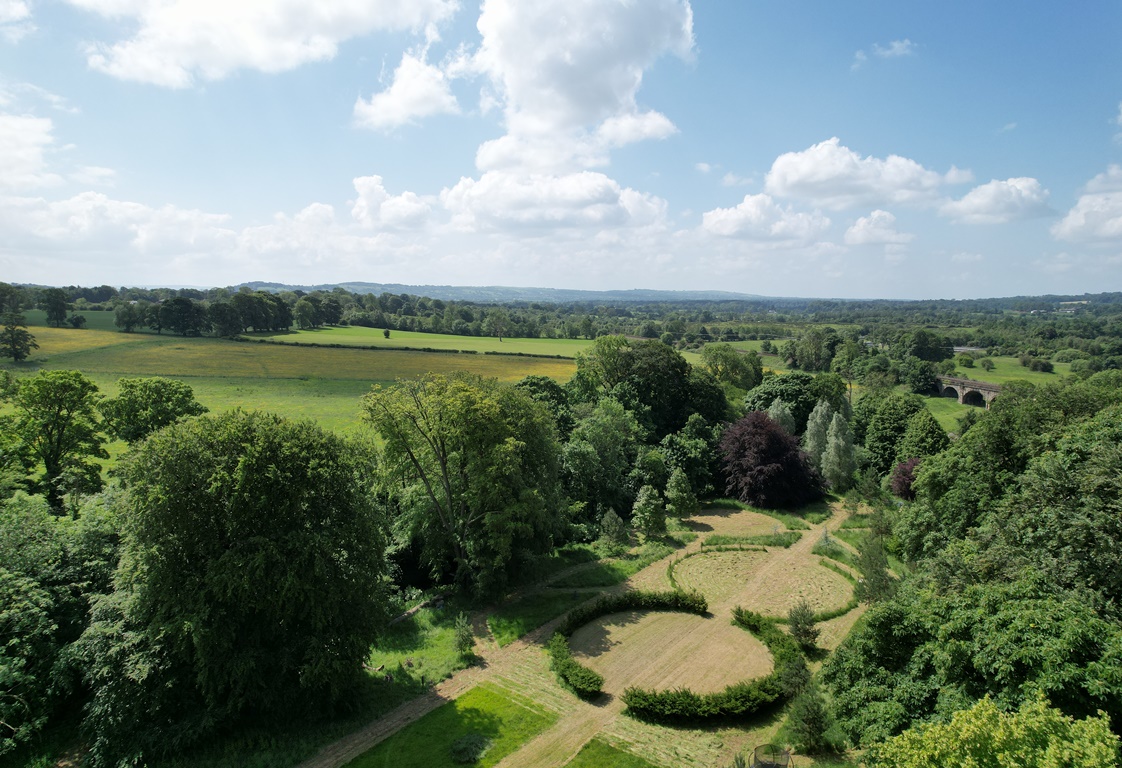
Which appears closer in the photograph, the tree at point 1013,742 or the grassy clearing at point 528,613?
the tree at point 1013,742

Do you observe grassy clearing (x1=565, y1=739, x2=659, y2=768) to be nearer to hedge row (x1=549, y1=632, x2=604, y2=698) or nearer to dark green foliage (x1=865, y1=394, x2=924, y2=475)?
hedge row (x1=549, y1=632, x2=604, y2=698)

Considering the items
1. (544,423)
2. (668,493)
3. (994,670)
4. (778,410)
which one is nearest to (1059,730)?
(994,670)

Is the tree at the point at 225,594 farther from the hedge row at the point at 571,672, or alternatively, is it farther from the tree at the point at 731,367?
the tree at the point at 731,367

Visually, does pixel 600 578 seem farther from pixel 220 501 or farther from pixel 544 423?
pixel 220 501

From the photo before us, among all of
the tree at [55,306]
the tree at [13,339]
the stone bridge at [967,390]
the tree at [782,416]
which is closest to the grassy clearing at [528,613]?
the tree at [782,416]

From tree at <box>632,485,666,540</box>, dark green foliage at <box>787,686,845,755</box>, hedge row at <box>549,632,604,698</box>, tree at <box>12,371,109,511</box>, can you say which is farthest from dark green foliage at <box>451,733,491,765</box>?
tree at <box>12,371,109,511</box>

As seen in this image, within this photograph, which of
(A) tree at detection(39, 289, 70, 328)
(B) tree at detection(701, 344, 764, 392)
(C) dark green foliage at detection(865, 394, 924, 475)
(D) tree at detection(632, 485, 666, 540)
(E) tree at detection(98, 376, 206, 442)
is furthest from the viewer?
(A) tree at detection(39, 289, 70, 328)

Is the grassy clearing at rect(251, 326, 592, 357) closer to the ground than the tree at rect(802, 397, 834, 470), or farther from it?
farther from it
